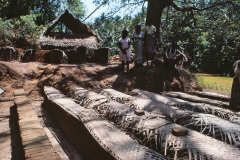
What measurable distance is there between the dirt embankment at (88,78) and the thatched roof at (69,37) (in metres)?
5.52

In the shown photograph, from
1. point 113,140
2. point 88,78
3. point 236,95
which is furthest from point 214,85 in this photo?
point 113,140

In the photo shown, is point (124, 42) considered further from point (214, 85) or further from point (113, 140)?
point (214, 85)

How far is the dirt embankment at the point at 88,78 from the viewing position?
19.5ft

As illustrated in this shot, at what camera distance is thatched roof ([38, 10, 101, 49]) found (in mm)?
12117

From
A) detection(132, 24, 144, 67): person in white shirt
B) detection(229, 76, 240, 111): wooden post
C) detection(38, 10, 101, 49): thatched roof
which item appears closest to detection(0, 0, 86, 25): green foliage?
detection(38, 10, 101, 49): thatched roof

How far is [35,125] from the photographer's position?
2.84m

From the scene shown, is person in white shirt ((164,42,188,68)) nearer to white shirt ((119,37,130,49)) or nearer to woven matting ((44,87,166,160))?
white shirt ((119,37,130,49))

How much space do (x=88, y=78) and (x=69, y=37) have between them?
716 centimetres

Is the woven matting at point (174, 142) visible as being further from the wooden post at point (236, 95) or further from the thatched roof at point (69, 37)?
the thatched roof at point (69, 37)

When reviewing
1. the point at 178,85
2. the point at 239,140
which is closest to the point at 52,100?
the point at 239,140

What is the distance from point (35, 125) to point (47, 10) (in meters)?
22.5

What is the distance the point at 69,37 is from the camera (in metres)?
12.9

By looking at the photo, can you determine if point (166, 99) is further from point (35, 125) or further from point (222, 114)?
point (35, 125)

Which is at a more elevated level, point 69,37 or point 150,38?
point 69,37
